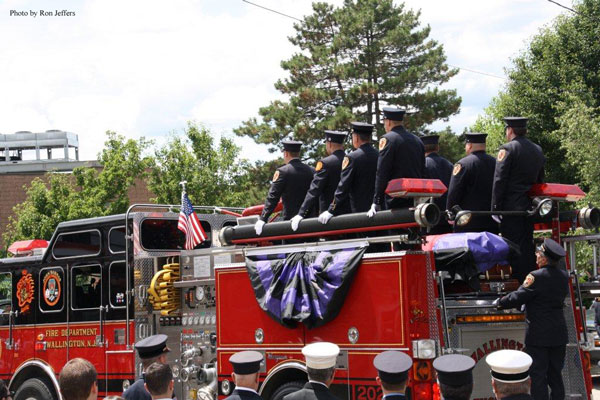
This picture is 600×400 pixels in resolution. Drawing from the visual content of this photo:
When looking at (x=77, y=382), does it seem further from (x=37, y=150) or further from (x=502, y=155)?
(x=37, y=150)

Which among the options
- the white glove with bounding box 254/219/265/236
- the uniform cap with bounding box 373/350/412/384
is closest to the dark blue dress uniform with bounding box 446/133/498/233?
the white glove with bounding box 254/219/265/236

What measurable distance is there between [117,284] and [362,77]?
2338 cm

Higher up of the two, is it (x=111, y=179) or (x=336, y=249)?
(x=111, y=179)

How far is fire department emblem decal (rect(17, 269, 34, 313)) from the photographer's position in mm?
11672

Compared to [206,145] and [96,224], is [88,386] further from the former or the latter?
[206,145]

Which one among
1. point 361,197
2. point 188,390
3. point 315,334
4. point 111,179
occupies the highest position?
point 111,179

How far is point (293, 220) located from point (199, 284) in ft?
5.21

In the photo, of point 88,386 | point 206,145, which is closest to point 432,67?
point 206,145

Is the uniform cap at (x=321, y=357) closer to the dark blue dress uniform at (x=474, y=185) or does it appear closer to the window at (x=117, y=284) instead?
the dark blue dress uniform at (x=474, y=185)

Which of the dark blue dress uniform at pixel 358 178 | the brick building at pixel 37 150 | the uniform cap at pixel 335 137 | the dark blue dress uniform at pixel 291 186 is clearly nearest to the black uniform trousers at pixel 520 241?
the dark blue dress uniform at pixel 358 178

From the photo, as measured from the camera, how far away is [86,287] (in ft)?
36.1

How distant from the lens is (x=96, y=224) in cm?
1096

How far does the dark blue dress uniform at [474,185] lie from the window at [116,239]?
4148mm

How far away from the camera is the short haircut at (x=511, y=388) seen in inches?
177
